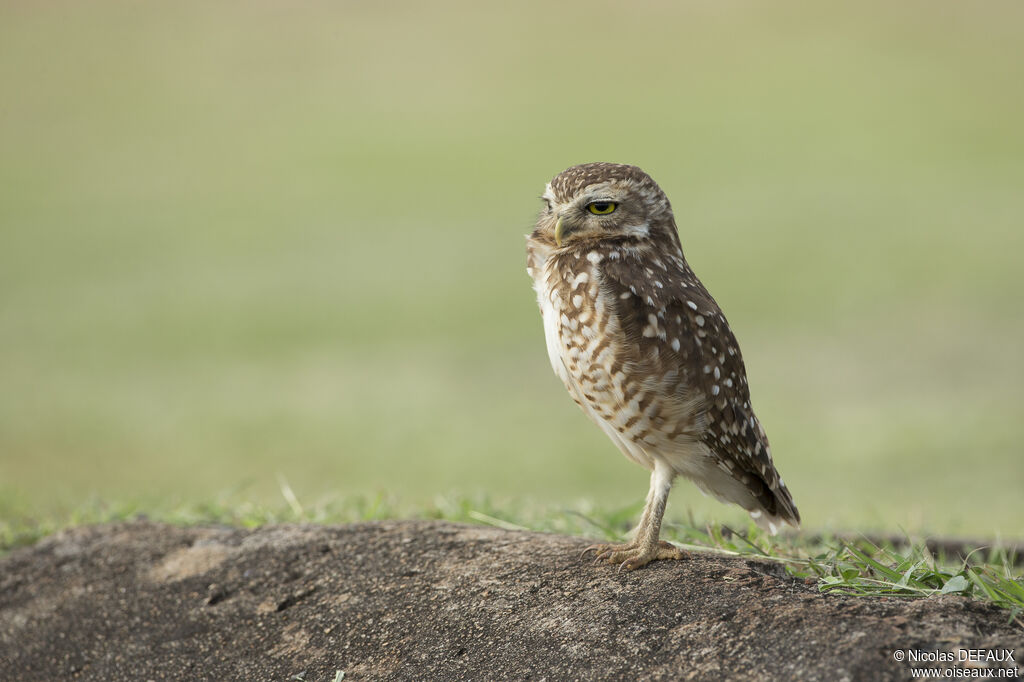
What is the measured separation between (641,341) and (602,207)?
1.43 feet

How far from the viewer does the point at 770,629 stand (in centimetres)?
279

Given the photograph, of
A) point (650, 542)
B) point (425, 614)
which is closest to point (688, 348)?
point (650, 542)

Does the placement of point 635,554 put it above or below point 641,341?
below

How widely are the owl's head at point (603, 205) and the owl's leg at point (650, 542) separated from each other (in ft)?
2.37

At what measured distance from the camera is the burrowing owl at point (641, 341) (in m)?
3.17

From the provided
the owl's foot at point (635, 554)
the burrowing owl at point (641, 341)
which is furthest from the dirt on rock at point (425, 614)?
the burrowing owl at point (641, 341)

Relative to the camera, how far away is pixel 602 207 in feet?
10.8

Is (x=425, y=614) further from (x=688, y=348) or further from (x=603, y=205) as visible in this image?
(x=603, y=205)

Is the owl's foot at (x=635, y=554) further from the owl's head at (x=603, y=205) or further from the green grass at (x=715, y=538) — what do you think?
the owl's head at (x=603, y=205)

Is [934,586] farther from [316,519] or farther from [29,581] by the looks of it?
[29,581]

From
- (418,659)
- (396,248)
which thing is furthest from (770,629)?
(396,248)

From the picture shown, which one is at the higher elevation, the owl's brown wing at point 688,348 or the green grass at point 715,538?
the owl's brown wing at point 688,348

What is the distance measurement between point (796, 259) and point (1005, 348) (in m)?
3.01

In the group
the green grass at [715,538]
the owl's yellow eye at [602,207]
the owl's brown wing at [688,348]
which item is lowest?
the green grass at [715,538]
